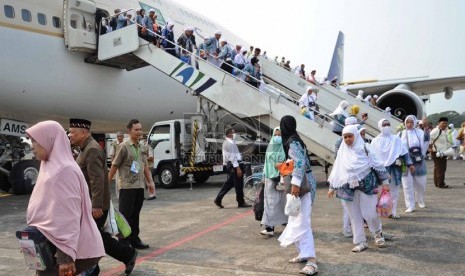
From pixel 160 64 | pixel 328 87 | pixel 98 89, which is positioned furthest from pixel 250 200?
pixel 328 87

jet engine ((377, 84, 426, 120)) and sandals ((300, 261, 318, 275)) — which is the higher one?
jet engine ((377, 84, 426, 120))

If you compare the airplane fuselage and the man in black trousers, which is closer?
the man in black trousers

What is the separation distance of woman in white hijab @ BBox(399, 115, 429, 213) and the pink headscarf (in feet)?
18.9

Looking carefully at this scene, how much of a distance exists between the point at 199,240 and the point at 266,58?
1137 cm

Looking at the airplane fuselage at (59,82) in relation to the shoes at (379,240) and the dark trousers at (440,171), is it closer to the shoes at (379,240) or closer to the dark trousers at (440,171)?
the dark trousers at (440,171)

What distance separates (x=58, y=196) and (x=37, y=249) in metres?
0.34

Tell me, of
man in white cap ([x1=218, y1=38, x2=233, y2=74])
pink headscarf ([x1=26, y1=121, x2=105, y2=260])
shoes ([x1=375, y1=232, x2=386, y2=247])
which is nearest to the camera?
pink headscarf ([x1=26, y1=121, x2=105, y2=260])

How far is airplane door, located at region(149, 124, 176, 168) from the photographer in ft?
40.4

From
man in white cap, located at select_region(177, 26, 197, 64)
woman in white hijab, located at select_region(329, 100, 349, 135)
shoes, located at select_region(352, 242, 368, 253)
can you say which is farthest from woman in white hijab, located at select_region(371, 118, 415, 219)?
man in white cap, located at select_region(177, 26, 197, 64)

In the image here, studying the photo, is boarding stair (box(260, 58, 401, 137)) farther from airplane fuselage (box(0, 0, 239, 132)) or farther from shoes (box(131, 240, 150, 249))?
shoes (box(131, 240, 150, 249))

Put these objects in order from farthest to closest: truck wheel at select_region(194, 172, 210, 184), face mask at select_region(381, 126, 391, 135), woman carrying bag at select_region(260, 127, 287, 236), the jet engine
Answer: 1. the jet engine
2. truck wheel at select_region(194, 172, 210, 184)
3. face mask at select_region(381, 126, 391, 135)
4. woman carrying bag at select_region(260, 127, 287, 236)

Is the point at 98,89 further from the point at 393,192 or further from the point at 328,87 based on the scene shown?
the point at 328,87

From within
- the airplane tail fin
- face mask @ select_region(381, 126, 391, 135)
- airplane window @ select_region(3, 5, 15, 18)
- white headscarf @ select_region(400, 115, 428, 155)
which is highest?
the airplane tail fin

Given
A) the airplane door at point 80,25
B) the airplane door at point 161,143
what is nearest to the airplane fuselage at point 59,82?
the airplane door at point 80,25
